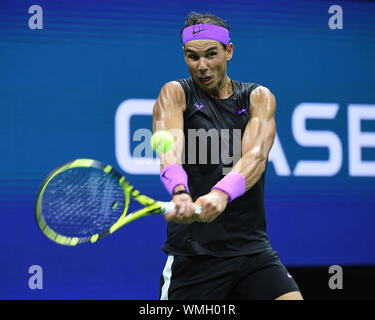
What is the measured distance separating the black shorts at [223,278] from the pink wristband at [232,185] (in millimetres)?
320

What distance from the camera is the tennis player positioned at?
2.70m

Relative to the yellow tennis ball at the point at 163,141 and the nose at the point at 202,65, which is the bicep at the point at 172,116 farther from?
the nose at the point at 202,65

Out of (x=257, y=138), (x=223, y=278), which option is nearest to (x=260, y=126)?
(x=257, y=138)

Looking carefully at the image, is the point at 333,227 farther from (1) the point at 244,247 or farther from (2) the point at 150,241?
(1) the point at 244,247

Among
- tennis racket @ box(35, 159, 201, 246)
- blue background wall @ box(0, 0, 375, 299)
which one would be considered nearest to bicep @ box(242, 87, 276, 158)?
tennis racket @ box(35, 159, 201, 246)

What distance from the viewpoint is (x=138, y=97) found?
417 cm

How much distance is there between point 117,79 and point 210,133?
5.08 feet

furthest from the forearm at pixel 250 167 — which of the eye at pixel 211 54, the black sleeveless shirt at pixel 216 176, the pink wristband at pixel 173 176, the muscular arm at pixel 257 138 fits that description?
the eye at pixel 211 54

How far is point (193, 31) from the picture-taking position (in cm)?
279

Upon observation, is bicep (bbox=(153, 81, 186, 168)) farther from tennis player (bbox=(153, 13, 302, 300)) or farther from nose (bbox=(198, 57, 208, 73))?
nose (bbox=(198, 57, 208, 73))

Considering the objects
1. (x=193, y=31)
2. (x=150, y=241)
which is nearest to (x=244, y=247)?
(x=193, y=31)

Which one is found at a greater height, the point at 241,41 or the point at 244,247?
the point at 241,41

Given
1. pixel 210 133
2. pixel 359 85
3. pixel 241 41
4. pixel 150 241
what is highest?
pixel 241 41

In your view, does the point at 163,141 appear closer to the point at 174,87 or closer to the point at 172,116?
the point at 172,116
